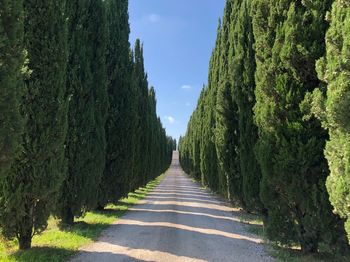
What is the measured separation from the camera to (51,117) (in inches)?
295

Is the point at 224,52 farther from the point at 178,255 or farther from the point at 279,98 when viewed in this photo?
the point at 178,255

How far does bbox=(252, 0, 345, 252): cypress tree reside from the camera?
700 cm

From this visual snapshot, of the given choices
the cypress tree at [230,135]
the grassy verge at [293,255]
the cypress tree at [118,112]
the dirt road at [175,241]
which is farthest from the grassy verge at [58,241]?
the cypress tree at [230,135]

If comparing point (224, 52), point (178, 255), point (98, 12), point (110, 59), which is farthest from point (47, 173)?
point (224, 52)

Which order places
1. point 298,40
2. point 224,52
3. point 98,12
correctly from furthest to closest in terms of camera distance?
1. point 224,52
2. point 98,12
3. point 298,40

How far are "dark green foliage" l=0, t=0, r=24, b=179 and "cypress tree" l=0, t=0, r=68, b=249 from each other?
1.88 metres

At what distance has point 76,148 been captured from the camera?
35.9 feet

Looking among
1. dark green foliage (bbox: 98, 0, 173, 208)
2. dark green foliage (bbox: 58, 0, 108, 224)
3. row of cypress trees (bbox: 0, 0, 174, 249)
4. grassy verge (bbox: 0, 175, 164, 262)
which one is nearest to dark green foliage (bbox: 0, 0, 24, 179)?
row of cypress trees (bbox: 0, 0, 174, 249)

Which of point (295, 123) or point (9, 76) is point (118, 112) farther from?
point (9, 76)

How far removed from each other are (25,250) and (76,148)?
13.5 feet

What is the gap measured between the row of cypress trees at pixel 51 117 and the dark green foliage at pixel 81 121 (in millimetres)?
29

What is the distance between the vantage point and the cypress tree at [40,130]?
7.13 m

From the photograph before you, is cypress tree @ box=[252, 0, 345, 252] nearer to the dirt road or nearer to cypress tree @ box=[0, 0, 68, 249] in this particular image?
the dirt road

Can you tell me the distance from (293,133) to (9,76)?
5173 millimetres
